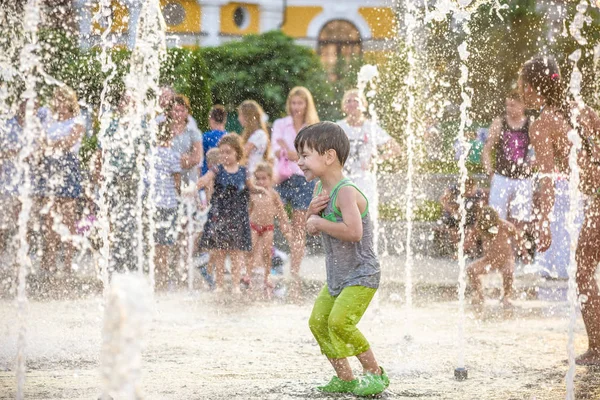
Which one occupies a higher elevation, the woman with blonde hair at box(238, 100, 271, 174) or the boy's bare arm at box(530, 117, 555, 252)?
the woman with blonde hair at box(238, 100, 271, 174)

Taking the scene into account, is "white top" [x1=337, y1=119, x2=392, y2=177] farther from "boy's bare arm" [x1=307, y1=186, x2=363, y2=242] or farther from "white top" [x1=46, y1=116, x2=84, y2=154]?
"boy's bare arm" [x1=307, y1=186, x2=363, y2=242]

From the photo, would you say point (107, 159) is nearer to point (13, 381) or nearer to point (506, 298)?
point (506, 298)

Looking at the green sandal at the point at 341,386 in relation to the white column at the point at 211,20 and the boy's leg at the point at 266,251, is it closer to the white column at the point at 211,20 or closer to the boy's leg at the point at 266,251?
the boy's leg at the point at 266,251

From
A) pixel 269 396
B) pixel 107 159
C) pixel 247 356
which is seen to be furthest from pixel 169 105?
pixel 269 396

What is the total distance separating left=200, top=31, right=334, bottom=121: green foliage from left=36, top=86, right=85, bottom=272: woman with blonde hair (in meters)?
12.2

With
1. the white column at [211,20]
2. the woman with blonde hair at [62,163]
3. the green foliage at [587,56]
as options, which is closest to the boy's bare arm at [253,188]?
the woman with blonde hair at [62,163]

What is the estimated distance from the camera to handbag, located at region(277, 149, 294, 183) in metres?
8.24

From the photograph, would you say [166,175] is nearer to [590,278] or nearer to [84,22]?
[590,278]

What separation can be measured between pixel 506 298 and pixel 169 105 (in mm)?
3002

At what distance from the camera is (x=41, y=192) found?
8047 mm

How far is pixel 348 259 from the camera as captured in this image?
396 centimetres

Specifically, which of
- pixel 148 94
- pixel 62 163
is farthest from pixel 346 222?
pixel 148 94

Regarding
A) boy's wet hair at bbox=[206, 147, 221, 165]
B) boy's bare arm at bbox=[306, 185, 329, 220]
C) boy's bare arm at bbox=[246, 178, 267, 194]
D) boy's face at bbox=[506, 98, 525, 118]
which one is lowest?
boy's bare arm at bbox=[306, 185, 329, 220]

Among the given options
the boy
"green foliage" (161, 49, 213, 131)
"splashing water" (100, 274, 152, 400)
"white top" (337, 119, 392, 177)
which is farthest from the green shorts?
"green foliage" (161, 49, 213, 131)
